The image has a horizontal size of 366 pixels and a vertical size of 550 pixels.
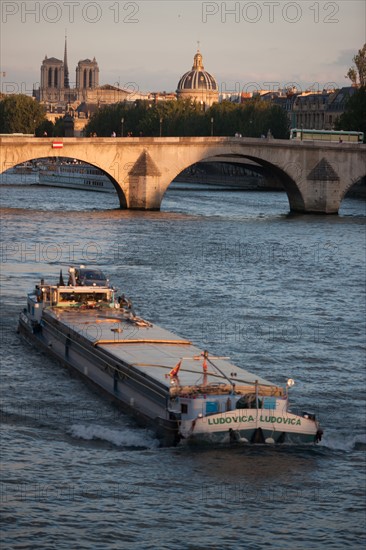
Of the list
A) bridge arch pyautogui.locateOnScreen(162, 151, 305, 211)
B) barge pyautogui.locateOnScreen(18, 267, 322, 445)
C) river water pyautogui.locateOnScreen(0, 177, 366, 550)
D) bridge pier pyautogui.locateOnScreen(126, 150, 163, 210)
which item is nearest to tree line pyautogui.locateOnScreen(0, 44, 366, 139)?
bridge arch pyautogui.locateOnScreen(162, 151, 305, 211)

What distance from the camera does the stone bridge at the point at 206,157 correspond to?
251 ft

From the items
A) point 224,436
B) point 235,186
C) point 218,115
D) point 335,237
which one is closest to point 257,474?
point 224,436

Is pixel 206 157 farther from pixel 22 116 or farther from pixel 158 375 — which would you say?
pixel 22 116

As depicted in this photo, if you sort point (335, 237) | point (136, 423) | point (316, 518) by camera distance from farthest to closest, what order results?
point (335, 237) < point (136, 423) < point (316, 518)

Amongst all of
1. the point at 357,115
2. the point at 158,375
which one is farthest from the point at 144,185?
the point at 158,375

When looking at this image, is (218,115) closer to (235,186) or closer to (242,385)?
(235,186)

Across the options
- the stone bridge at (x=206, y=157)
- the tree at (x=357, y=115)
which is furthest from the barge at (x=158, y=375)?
the tree at (x=357, y=115)

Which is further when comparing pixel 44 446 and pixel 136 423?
pixel 136 423

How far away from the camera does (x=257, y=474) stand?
2327cm

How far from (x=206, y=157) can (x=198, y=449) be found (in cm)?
5678

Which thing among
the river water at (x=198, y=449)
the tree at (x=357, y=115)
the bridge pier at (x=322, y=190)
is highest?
the tree at (x=357, y=115)

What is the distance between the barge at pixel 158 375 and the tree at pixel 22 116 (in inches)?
4654

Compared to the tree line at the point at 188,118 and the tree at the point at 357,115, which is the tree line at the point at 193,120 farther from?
the tree at the point at 357,115

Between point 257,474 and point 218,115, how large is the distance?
11073 cm
